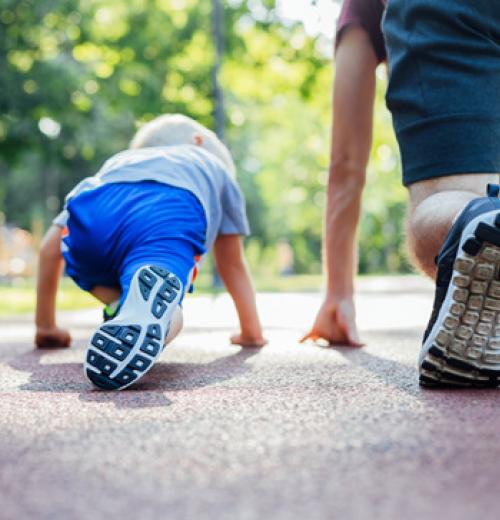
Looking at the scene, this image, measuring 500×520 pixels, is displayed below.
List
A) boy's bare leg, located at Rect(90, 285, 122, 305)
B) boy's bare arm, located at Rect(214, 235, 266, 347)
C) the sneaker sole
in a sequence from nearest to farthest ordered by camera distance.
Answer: the sneaker sole, boy's bare leg, located at Rect(90, 285, 122, 305), boy's bare arm, located at Rect(214, 235, 266, 347)

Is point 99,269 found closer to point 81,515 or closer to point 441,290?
point 441,290

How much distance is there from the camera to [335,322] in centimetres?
347

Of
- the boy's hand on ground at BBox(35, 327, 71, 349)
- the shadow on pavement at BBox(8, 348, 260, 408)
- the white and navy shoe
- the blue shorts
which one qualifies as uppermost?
the blue shorts

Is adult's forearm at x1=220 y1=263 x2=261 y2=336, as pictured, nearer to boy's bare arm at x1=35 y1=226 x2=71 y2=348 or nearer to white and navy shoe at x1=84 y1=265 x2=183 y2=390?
boy's bare arm at x1=35 y1=226 x2=71 y2=348

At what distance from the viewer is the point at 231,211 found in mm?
3348

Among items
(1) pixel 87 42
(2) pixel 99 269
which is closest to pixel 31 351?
(2) pixel 99 269

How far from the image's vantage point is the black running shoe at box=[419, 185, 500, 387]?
1.70 m

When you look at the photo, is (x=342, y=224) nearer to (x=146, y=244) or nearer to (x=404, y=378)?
(x=146, y=244)

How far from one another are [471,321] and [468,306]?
3 cm

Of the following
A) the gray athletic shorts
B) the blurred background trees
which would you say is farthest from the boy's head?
the blurred background trees

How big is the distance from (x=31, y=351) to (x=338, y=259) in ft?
4.35

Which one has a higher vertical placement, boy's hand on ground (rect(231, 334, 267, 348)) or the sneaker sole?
the sneaker sole

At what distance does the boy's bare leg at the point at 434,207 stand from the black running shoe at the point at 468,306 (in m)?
0.22

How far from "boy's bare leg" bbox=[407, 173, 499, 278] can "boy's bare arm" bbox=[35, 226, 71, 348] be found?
158cm
